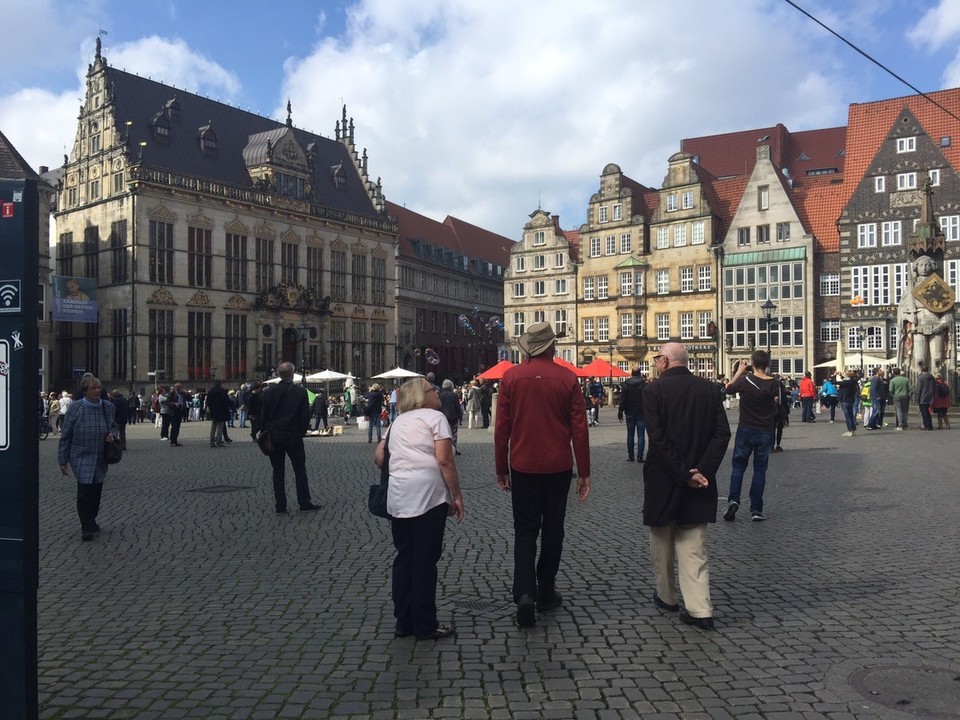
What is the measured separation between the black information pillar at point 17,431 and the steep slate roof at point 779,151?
225 ft

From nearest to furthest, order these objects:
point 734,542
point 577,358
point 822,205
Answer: point 734,542
point 822,205
point 577,358

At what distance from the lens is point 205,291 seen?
178 ft

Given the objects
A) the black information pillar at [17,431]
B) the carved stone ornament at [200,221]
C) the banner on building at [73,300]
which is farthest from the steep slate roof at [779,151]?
the black information pillar at [17,431]

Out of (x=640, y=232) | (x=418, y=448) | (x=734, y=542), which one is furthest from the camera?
(x=640, y=232)

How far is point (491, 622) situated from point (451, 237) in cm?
8059

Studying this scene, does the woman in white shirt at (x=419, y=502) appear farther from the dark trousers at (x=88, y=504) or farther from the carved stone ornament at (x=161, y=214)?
the carved stone ornament at (x=161, y=214)

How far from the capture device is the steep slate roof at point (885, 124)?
50062mm

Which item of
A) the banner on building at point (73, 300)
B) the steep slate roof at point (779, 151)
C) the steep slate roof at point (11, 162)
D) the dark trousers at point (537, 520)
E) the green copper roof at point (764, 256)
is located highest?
the steep slate roof at point (779, 151)

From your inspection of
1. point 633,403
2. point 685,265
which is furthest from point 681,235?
point 633,403

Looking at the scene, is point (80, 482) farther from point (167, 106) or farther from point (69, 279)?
point (167, 106)

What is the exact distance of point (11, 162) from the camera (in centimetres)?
4241

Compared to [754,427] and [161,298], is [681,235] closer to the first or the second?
[161,298]

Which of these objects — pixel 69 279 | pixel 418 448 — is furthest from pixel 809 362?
pixel 418 448

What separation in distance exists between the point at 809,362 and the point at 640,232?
13.4 metres
